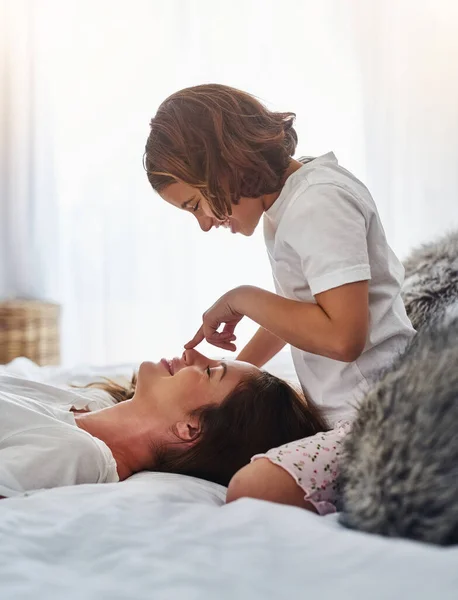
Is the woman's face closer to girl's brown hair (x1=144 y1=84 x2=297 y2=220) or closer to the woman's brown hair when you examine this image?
the woman's brown hair

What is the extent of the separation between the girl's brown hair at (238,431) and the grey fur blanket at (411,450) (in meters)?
0.37

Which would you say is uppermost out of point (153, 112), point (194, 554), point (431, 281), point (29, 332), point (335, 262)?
point (153, 112)

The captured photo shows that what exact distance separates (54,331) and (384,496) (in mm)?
2642

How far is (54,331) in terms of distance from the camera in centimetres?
332

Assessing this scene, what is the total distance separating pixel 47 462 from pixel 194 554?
474 millimetres

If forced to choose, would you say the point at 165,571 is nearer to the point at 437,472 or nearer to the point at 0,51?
the point at 437,472

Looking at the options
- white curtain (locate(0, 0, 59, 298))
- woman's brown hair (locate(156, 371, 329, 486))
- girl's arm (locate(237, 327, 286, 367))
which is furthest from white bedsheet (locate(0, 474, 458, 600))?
white curtain (locate(0, 0, 59, 298))

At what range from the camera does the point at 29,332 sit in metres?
3.13

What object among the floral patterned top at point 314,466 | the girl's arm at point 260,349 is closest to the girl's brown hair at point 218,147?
the girl's arm at point 260,349

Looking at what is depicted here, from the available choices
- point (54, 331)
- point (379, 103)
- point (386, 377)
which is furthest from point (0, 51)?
point (386, 377)

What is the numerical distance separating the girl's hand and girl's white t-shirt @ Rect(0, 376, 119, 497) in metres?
0.32

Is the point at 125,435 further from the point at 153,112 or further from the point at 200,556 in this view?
the point at 153,112

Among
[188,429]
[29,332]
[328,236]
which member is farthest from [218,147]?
[29,332]

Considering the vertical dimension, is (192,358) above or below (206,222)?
below
